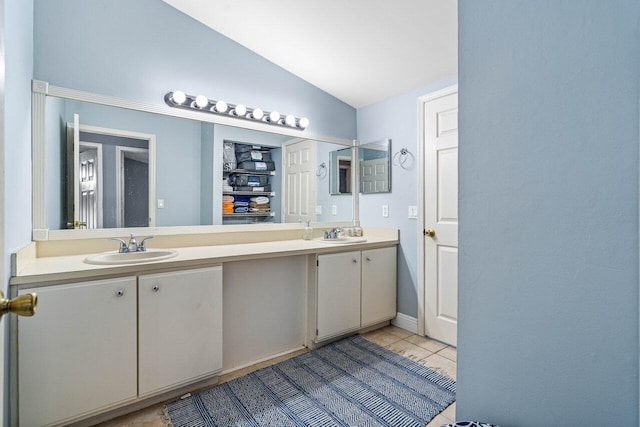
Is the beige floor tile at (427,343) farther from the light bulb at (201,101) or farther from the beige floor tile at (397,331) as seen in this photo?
the light bulb at (201,101)

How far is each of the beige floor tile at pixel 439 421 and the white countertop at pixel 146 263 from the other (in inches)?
46.1

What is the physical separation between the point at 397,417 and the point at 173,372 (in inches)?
45.8

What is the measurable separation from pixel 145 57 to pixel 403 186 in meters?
2.11

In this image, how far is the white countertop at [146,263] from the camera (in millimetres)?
1329

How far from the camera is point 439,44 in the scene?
2.11 metres

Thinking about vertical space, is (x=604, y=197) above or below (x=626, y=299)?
above

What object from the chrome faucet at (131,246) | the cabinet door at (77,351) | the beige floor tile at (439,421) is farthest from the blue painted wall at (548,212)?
the chrome faucet at (131,246)

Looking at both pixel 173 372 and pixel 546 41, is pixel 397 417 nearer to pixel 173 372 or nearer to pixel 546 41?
pixel 173 372

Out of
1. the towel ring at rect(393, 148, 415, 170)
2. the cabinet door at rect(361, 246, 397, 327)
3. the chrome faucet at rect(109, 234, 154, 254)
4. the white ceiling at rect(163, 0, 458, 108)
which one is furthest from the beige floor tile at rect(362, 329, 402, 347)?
the white ceiling at rect(163, 0, 458, 108)

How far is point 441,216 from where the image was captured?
248 cm

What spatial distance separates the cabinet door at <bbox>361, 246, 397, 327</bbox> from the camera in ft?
8.36

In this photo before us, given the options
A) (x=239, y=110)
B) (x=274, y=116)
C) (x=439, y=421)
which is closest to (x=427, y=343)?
(x=439, y=421)

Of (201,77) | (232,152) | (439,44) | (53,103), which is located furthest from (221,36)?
(439,44)

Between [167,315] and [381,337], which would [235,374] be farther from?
[381,337]
